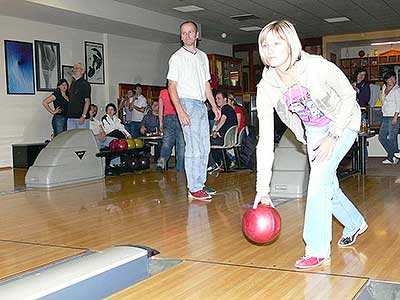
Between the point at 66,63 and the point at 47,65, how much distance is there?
0.41 metres

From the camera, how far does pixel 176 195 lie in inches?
182

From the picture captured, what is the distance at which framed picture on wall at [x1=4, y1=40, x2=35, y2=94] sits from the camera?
855 centimetres

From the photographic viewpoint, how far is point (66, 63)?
9492 mm

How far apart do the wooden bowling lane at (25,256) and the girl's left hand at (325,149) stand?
1330 mm

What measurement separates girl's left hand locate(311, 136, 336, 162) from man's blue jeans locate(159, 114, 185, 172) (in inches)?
151

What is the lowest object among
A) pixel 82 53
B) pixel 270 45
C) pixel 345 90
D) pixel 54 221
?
pixel 54 221

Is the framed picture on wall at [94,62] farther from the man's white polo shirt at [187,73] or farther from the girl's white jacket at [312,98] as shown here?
the girl's white jacket at [312,98]

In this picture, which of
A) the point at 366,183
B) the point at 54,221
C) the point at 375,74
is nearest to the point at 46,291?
the point at 54,221

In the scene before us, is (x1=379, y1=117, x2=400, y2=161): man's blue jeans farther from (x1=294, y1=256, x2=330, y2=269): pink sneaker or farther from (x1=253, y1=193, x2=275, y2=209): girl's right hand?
(x1=253, y1=193, x2=275, y2=209): girl's right hand

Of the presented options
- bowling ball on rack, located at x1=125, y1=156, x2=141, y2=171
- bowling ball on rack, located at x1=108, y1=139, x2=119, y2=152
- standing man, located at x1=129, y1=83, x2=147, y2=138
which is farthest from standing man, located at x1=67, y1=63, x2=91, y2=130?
standing man, located at x1=129, y1=83, x2=147, y2=138

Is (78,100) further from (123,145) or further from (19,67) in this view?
(19,67)

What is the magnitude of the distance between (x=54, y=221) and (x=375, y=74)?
35.9 feet

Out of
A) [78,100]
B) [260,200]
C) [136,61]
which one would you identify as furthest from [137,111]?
[260,200]

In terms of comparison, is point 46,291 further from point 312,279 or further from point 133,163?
point 133,163
